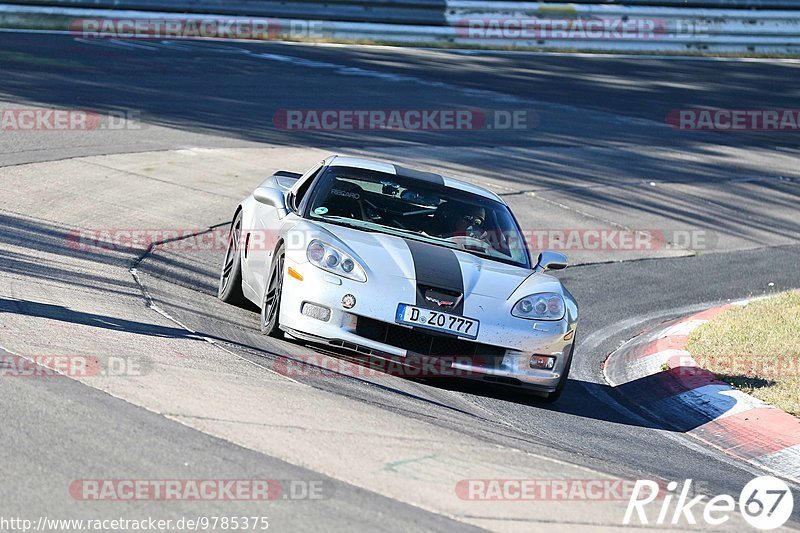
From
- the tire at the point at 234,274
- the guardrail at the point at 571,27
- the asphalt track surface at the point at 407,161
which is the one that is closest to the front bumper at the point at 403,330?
the asphalt track surface at the point at 407,161

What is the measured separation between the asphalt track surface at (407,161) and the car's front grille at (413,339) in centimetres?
28

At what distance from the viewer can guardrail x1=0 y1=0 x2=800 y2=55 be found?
85.0 feet

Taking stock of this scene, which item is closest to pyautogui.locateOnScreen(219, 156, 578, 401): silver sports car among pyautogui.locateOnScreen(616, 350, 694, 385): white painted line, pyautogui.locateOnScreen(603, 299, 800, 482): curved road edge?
pyautogui.locateOnScreen(603, 299, 800, 482): curved road edge

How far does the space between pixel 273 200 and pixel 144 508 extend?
14.0 feet

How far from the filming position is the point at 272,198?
843 cm

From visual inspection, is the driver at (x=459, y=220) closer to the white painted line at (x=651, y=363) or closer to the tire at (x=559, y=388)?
the tire at (x=559, y=388)

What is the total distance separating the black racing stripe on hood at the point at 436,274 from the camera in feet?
23.4

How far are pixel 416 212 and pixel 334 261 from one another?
1.16m

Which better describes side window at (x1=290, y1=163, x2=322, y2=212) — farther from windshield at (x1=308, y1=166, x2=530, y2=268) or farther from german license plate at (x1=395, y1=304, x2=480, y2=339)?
german license plate at (x1=395, y1=304, x2=480, y2=339)

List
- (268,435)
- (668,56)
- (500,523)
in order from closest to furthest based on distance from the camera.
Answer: (500,523) → (268,435) → (668,56)

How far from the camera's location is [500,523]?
15.2 feet

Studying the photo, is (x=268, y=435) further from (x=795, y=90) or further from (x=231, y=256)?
(x=795, y=90)

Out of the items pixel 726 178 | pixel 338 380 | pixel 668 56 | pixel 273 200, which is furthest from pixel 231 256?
pixel 668 56

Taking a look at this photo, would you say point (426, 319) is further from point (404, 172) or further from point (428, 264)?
point (404, 172)
